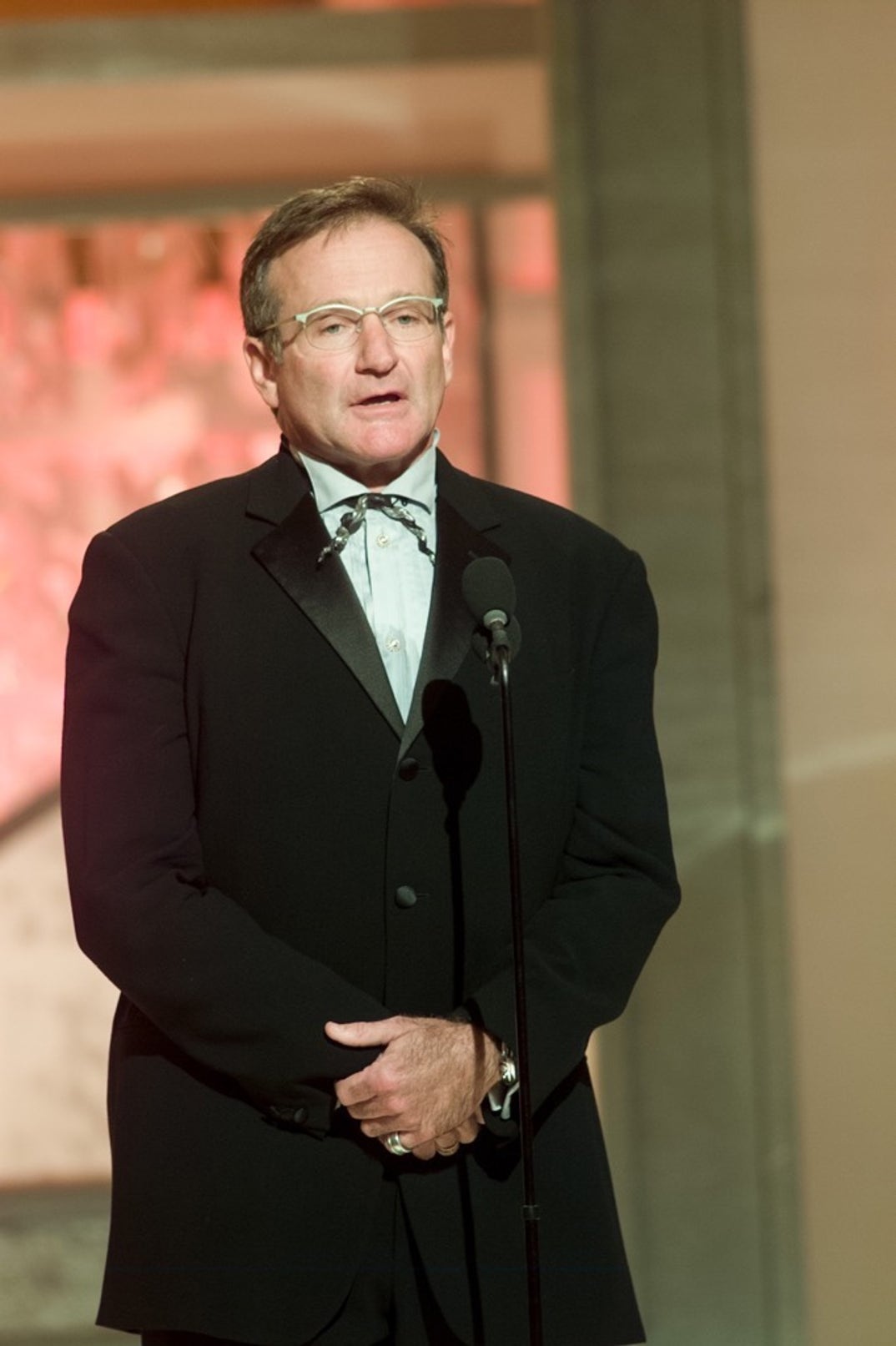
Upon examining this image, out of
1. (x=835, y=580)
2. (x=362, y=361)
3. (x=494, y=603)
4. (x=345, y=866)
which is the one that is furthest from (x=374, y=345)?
(x=835, y=580)

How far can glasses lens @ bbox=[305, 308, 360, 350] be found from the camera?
241 cm

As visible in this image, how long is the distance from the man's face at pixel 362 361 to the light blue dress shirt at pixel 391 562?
31 mm

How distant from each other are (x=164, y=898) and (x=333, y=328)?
0.75 m

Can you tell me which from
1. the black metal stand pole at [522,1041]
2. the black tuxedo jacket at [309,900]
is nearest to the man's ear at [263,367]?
the black tuxedo jacket at [309,900]

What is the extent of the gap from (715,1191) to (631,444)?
1.69 metres

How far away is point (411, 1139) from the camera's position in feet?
7.42

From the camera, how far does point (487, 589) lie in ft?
7.14

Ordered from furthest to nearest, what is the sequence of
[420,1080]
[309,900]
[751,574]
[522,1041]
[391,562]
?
[751,574] < [391,562] < [309,900] < [420,1080] < [522,1041]

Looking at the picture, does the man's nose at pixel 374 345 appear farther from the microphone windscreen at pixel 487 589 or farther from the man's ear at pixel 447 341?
the microphone windscreen at pixel 487 589

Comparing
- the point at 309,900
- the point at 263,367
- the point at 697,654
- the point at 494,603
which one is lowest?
the point at 309,900

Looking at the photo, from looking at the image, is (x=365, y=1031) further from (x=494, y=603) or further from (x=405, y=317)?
(x=405, y=317)

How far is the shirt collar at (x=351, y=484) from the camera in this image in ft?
8.10

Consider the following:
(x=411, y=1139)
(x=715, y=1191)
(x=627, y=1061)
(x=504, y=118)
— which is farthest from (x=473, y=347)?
(x=411, y=1139)

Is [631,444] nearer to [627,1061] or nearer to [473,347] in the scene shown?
[473,347]
